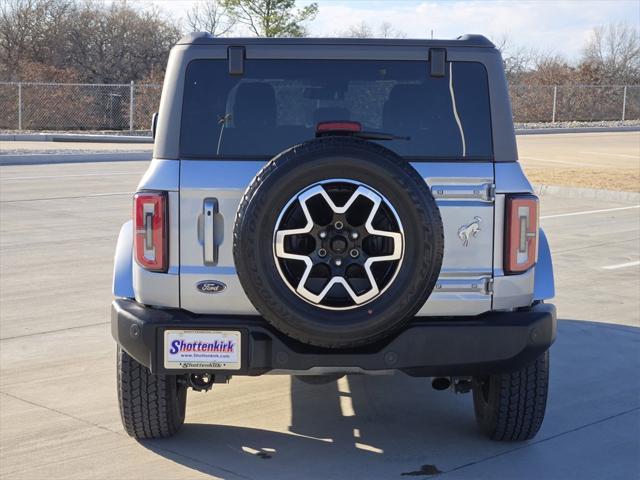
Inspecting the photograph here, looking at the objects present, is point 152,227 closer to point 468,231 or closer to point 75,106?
point 468,231

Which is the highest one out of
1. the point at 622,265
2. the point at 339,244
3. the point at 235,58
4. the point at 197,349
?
the point at 235,58

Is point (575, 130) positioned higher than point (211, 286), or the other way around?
point (575, 130)

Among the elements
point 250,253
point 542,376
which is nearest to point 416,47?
point 250,253

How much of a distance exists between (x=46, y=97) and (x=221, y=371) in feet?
94.3

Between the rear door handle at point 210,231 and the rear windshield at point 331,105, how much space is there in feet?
0.82

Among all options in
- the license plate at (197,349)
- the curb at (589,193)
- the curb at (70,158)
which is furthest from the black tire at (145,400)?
the curb at (70,158)

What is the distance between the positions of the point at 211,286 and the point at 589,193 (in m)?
13.6

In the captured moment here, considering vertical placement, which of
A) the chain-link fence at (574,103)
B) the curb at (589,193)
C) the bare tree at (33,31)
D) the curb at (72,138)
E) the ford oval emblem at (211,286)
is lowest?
the curb at (589,193)

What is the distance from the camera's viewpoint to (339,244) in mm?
4180

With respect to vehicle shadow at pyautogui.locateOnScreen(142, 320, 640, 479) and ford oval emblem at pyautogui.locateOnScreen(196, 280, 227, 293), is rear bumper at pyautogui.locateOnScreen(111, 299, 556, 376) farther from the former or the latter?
vehicle shadow at pyautogui.locateOnScreen(142, 320, 640, 479)

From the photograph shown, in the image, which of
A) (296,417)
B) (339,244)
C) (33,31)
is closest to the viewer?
(339,244)

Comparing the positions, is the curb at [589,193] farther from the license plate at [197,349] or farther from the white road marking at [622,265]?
the license plate at [197,349]

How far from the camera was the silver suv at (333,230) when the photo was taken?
13.8ft

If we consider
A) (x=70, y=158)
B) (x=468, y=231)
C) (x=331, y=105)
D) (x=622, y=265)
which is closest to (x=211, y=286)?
(x=331, y=105)
